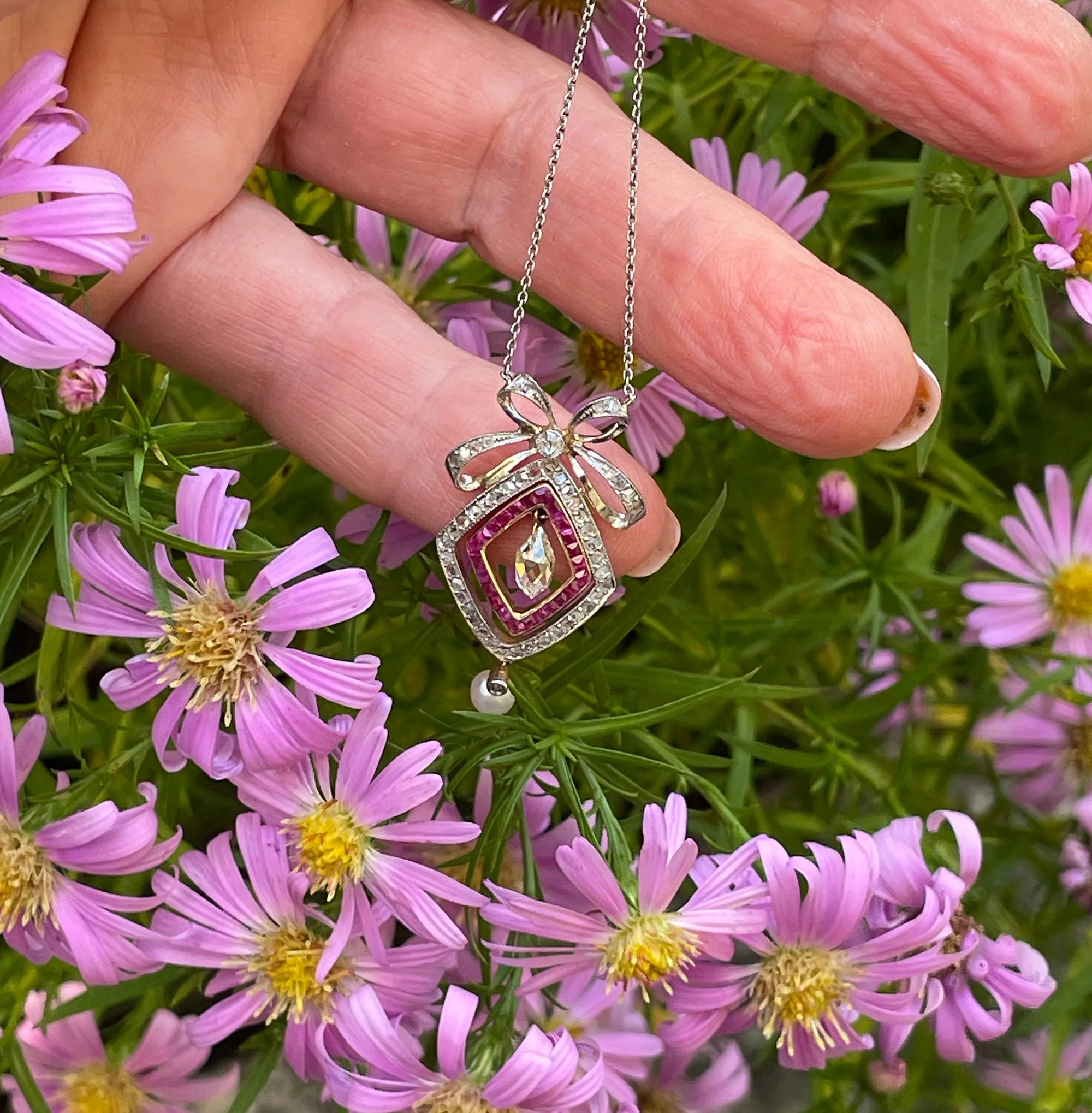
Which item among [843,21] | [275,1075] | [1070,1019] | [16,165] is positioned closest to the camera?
[16,165]

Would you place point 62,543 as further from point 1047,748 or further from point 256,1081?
point 1047,748

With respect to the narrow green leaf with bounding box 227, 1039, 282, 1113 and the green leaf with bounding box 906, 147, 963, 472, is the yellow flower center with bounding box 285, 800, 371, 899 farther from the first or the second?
the green leaf with bounding box 906, 147, 963, 472

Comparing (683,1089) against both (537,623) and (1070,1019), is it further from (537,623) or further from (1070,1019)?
(537,623)

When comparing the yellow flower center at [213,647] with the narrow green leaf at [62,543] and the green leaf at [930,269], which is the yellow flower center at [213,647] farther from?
the green leaf at [930,269]

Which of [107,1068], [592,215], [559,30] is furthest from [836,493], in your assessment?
[107,1068]

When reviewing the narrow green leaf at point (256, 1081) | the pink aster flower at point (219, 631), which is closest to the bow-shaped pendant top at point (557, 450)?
the pink aster flower at point (219, 631)

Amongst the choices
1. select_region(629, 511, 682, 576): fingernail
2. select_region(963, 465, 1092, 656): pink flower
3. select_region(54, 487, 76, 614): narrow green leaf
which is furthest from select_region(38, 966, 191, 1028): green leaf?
select_region(963, 465, 1092, 656): pink flower

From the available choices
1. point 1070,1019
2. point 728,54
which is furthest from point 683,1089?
Answer: point 728,54
